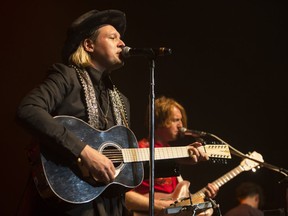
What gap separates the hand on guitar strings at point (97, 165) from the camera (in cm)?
219

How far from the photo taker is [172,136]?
4004 millimetres

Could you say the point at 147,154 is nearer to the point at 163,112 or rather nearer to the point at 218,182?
the point at 163,112

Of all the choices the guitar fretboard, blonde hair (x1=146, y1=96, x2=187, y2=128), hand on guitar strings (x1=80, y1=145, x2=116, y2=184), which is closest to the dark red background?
blonde hair (x1=146, y1=96, x2=187, y2=128)

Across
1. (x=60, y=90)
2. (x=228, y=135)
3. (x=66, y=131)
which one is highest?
(x=60, y=90)

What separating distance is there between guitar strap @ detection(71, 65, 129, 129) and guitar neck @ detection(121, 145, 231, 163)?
7.9 inches

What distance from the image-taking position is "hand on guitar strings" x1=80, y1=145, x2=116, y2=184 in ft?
7.18

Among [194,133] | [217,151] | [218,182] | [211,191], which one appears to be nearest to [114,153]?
[217,151]

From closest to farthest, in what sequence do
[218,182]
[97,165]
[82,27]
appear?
[97,165], [82,27], [218,182]

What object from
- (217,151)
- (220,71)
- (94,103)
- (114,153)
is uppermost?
(220,71)

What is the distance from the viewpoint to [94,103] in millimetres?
2484

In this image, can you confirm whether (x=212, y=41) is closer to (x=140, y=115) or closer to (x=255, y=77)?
(x=255, y=77)

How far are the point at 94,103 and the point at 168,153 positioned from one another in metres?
0.63

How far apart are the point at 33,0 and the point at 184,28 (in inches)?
68.0

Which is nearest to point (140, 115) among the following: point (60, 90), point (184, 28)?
point (184, 28)
